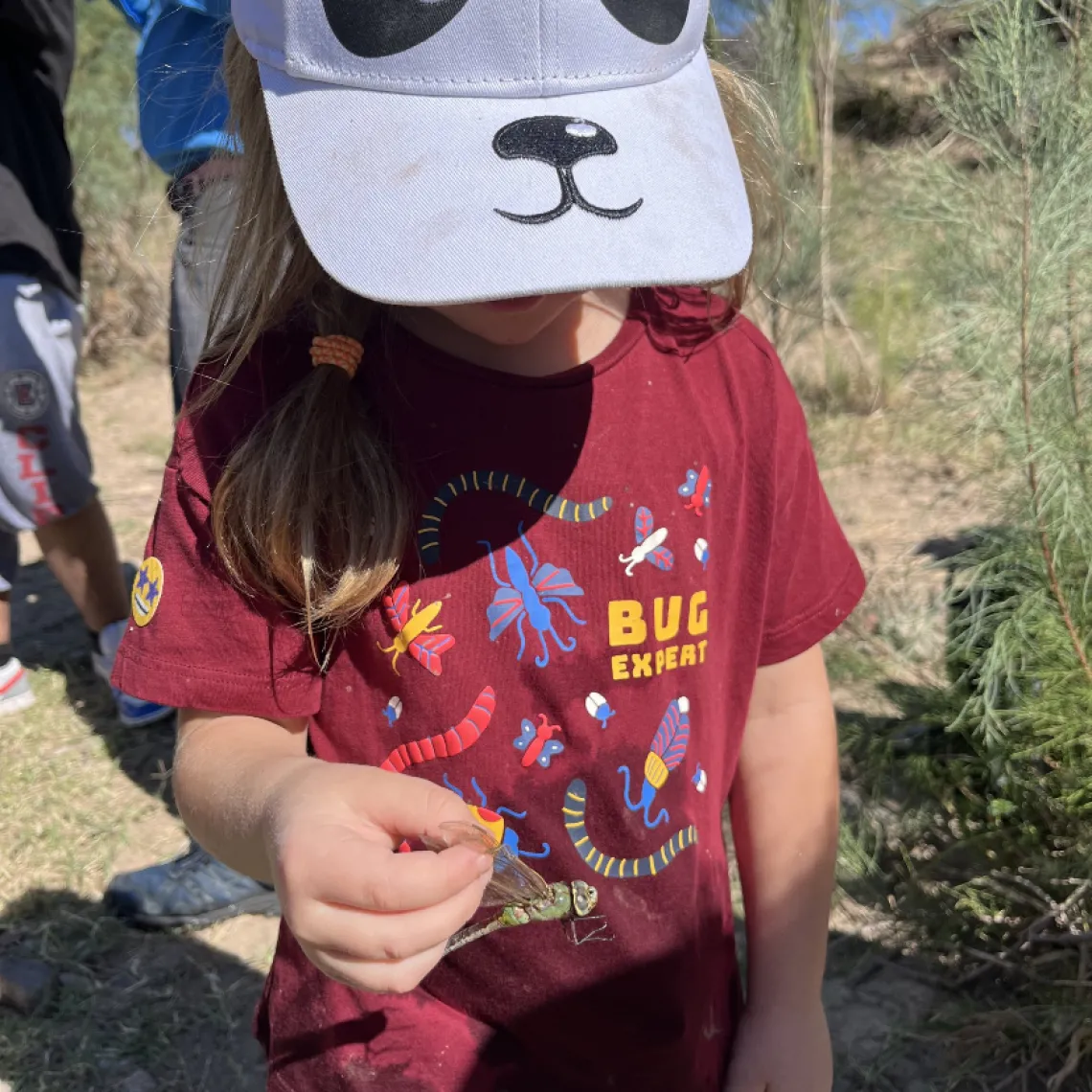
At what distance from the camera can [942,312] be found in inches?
85.2

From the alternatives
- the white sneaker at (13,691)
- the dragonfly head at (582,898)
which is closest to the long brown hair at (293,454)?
the dragonfly head at (582,898)

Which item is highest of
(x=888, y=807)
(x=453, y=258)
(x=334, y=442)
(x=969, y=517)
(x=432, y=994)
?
(x=453, y=258)

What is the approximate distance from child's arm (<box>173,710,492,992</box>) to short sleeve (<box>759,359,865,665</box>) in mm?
479

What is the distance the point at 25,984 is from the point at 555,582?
5.25ft

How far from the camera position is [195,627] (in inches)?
38.4

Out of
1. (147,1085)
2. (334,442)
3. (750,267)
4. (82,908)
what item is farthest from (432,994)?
(82,908)

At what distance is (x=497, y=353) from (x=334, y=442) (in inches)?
7.3

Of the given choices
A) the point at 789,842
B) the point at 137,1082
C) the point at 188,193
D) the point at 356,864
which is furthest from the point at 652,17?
the point at 137,1082

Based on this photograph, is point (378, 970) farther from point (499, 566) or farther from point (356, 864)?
point (499, 566)

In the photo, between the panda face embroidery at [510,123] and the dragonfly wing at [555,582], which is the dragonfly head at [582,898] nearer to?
the dragonfly wing at [555,582]

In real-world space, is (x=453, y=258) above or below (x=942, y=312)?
above

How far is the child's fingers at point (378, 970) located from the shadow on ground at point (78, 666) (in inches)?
71.5

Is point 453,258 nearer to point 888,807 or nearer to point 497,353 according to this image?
point 497,353

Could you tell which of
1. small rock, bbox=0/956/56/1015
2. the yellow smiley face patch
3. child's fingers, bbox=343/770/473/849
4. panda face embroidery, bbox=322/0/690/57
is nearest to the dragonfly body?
child's fingers, bbox=343/770/473/849
